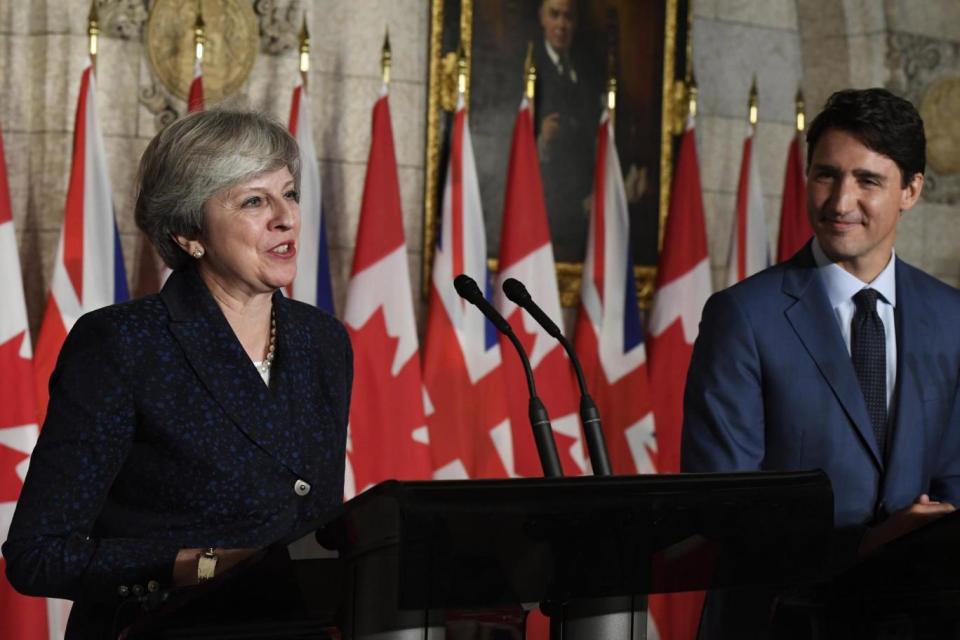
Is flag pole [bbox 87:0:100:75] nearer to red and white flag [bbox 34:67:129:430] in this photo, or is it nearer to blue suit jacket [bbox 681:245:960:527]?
red and white flag [bbox 34:67:129:430]

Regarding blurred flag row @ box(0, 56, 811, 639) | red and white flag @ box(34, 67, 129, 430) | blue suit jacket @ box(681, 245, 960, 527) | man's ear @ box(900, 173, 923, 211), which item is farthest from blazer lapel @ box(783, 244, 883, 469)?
red and white flag @ box(34, 67, 129, 430)

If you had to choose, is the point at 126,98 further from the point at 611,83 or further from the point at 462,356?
the point at 611,83

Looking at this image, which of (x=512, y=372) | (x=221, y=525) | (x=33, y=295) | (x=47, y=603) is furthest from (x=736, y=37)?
(x=221, y=525)

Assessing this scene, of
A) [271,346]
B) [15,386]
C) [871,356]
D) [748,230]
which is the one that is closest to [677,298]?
[748,230]

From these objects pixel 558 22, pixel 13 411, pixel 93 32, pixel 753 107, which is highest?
pixel 558 22

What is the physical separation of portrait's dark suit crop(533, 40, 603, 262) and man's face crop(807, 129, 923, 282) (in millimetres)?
4375

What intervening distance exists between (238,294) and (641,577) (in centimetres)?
109

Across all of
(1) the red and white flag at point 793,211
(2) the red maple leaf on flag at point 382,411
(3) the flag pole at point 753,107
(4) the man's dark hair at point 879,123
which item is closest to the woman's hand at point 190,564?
(4) the man's dark hair at point 879,123

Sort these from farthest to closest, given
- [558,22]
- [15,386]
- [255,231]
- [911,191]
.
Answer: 1. [558,22]
2. [15,386]
3. [911,191]
4. [255,231]

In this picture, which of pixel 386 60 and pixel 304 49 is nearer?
pixel 304 49

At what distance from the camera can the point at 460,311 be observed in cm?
639

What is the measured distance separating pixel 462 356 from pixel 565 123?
152 centimetres

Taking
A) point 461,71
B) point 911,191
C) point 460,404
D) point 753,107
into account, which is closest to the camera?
point 911,191

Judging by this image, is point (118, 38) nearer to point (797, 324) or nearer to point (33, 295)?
point (33, 295)
